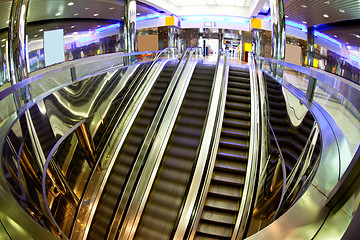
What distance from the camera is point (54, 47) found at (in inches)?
502

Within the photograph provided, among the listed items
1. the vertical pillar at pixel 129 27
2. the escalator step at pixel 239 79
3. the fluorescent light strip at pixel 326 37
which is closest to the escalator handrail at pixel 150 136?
the escalator step at pixel 239 79

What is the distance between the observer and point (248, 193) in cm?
571

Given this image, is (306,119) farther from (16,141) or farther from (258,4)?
(258,4)

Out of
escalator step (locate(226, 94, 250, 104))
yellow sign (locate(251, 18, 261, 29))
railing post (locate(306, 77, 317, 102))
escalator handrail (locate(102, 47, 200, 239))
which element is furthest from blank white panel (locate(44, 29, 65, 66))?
yellow sign (locate(251, 18, 261, 29))

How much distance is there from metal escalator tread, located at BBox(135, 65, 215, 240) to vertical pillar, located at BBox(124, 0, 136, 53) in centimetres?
554

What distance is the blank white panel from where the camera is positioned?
478 inches

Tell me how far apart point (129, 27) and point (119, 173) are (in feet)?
27.5

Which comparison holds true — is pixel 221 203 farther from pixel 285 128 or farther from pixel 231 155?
pixel 285 128

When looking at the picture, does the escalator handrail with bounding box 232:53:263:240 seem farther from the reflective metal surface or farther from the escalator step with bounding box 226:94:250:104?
the reflective metal surface

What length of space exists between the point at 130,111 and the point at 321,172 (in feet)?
21.3

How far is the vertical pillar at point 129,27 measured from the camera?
1297cm

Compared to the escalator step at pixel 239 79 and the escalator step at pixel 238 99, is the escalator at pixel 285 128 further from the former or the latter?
the escalator step at pixel 239 79

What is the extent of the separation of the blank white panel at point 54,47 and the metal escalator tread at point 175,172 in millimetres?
7041

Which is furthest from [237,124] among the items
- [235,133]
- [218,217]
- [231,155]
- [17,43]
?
[17,43]
